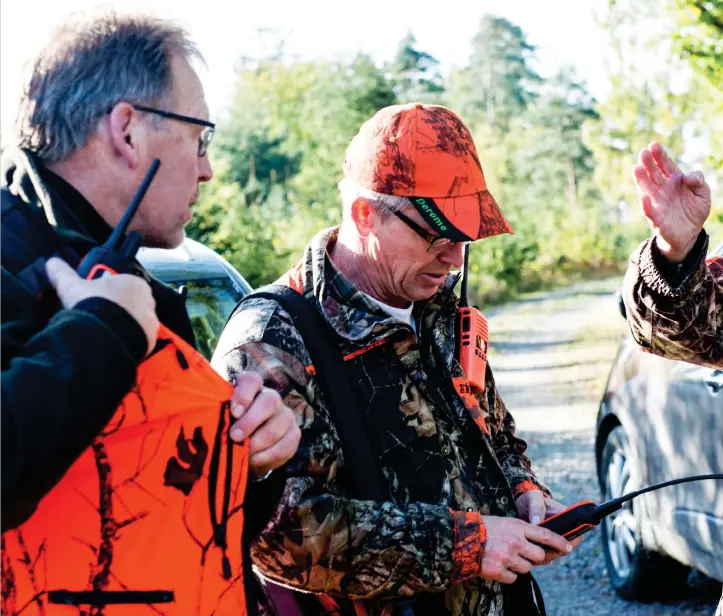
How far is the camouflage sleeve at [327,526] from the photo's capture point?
90.7 inches

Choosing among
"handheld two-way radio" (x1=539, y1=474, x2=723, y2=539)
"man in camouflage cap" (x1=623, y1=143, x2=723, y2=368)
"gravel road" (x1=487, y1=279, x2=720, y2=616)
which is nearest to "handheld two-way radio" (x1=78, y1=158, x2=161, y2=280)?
"handheld two-way radio" (x1=539, y1=474, x2=723, y2=539)

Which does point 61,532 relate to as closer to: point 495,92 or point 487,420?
point 487,420

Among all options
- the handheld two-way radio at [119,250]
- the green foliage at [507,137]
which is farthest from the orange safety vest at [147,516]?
the green foliage at [507,137]

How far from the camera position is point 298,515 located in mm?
2268

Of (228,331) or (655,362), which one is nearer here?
(228,331)

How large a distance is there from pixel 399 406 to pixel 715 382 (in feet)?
7.63

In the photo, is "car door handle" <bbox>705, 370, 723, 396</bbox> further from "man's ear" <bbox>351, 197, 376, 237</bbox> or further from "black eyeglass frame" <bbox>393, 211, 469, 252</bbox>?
"man's ear" <bbox>351, 197, 376, 237</bbox>

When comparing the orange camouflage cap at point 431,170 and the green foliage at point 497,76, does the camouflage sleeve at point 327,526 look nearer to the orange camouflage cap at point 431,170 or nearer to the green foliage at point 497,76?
the orange camouflage cap at point 431,170

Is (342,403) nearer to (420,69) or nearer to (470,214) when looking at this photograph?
(470,214)

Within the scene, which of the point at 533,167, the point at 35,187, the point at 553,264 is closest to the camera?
the point at 35,187

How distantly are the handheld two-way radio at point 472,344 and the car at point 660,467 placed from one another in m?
1.51

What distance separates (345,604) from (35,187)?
1.38 metres

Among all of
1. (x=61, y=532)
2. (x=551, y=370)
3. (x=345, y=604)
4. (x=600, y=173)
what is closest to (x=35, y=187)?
(x=61, y=532)

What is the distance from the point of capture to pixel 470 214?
2.62m
